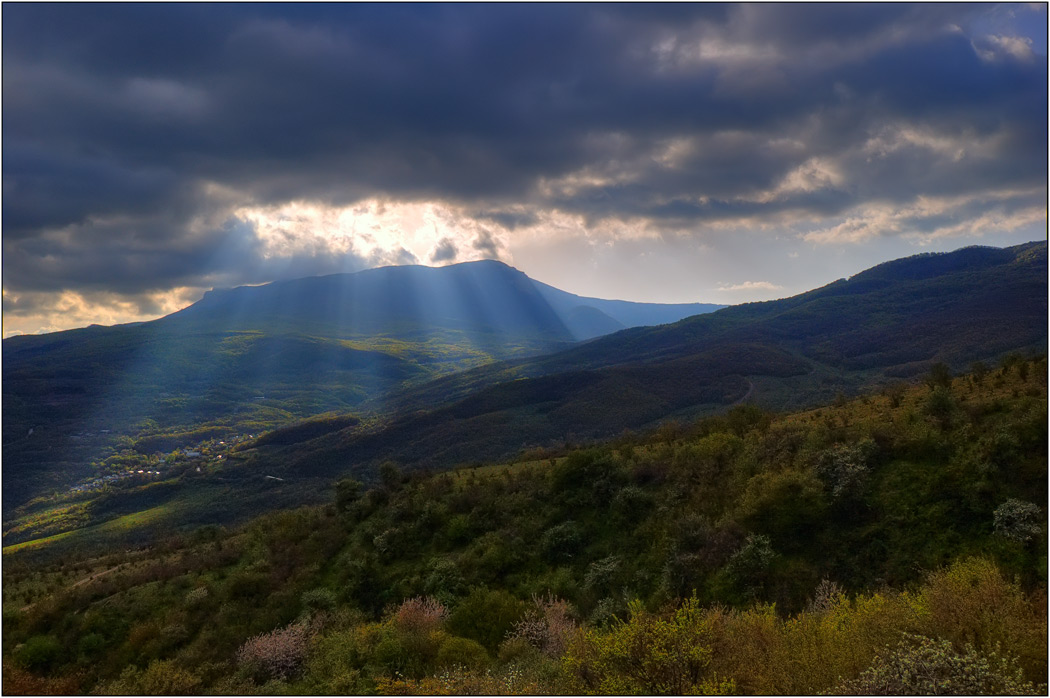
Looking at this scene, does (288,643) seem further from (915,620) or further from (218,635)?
(915,620)

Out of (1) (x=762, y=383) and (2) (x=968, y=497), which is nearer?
(2) (x=968, y=497)

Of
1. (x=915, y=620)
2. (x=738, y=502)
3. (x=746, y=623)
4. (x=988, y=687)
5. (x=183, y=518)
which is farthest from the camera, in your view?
(x=183, y=518)

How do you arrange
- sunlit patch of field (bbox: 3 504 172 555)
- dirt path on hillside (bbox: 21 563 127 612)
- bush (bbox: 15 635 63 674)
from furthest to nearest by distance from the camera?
sunlit patch of field (bbox: 3 504 172 555) < dirt path on hillside (bbox: 21 563 127 612) < bush (bbox: 15 635 63 674)

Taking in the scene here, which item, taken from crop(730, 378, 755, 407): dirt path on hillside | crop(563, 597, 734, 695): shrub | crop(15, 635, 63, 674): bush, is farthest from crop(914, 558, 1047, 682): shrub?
crop(730, 378, 755, 407): dirt path on hillside

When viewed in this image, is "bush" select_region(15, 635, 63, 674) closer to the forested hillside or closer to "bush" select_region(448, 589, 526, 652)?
the forested hillside

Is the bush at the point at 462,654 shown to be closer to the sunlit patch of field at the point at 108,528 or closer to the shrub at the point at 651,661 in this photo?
the shrub at the point at 651,661

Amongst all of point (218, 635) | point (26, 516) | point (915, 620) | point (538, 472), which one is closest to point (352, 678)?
point (218, 635)

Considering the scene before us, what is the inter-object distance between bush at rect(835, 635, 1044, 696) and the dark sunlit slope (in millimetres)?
74820

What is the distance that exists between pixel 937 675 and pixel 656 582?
39.8ft

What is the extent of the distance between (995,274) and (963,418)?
192772 millimetres

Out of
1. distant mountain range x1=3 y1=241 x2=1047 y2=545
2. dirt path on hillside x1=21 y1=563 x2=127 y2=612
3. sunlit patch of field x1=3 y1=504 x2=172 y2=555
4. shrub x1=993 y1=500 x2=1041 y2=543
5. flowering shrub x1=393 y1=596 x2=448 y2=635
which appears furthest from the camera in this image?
distant mountain range x1=3 y1=241 x2=1047 y2=545

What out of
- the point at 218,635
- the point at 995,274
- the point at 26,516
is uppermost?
the point at 995,274

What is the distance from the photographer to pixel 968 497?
17984 millimetres

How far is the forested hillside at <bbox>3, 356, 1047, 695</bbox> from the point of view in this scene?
1183cm
